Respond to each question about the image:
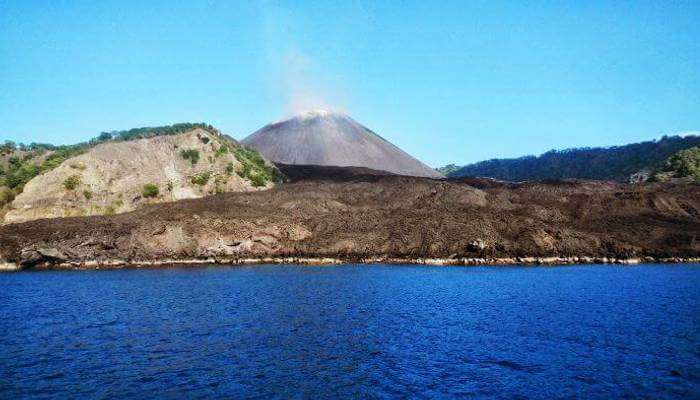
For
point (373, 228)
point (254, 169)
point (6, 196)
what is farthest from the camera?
point (254, 169)

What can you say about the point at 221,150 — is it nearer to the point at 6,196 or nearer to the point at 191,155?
the point at 191,155

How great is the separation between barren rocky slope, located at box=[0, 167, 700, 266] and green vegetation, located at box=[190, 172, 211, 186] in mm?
9721

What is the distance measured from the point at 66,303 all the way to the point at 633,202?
4075 inches

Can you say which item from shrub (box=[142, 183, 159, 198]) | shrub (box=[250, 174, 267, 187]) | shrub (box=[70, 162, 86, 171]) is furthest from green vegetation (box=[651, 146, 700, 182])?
shrub (box=[70, 162, 86, 171])

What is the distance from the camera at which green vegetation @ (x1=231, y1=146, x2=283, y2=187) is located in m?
121

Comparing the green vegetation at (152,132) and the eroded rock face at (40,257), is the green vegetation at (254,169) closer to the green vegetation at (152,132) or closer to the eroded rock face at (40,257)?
the green vegetation at (152,132)

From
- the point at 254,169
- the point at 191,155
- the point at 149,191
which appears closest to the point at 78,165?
the point at 149,191

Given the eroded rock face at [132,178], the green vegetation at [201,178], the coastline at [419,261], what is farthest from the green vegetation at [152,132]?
the coastline at [419,261]

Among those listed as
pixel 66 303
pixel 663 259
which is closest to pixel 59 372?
pixel 66 303

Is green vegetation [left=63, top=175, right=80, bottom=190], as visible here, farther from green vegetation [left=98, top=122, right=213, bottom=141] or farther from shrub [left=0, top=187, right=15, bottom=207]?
green vegetation [left=98, top=122, right=213, bottom=141]

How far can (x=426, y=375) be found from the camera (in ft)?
74.7

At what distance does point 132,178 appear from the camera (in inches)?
4163

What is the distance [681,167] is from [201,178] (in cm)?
12857

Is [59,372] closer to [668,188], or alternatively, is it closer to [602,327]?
[602,327]
